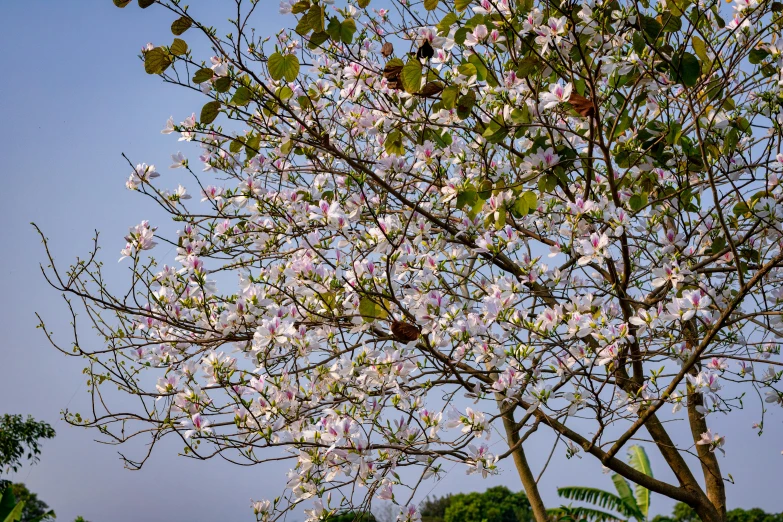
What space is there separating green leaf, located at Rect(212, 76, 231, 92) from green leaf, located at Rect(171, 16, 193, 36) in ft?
0.74

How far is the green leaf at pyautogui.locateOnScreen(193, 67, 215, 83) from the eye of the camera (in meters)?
2.70

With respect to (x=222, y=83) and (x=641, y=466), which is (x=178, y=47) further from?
(x=641, y=466)

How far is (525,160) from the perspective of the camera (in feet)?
9.35

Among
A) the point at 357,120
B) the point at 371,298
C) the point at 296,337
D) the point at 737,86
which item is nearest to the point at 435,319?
the point at 371,298

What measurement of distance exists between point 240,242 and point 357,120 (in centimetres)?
96

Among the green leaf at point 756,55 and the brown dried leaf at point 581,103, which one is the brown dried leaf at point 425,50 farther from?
the green leaf at point 756,55

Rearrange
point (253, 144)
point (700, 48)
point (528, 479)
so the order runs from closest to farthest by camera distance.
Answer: point (700, 48)
point (253, 144)
point (528, 479)

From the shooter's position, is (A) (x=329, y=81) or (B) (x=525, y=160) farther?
(A) (x=329, y=81)

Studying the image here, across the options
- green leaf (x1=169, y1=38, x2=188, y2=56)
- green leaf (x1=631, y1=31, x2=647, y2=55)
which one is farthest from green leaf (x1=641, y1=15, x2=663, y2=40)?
green leaf (x1=169, y1=38, x2=188, y2=56)

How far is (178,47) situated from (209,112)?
0.28m

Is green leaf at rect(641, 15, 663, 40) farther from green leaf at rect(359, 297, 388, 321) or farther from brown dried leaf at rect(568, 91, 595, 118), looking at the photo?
green leaf at rect(359, 297, 388, 321)

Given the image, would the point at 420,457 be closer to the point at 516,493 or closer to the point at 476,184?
the point at 476,184

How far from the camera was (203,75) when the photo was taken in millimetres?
→ 2711

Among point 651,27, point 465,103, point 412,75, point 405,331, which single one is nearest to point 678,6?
point 651,27
